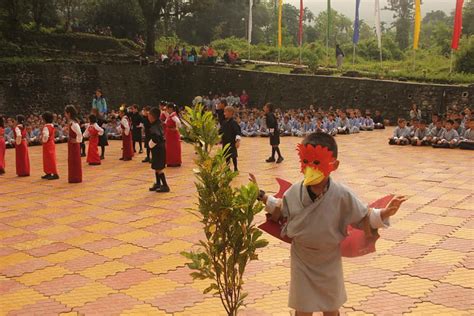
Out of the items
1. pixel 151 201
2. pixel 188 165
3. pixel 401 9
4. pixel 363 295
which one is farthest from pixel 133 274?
pixel 401 9

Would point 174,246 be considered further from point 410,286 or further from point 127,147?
point 127,147

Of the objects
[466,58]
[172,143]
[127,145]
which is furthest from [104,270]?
[466,58]

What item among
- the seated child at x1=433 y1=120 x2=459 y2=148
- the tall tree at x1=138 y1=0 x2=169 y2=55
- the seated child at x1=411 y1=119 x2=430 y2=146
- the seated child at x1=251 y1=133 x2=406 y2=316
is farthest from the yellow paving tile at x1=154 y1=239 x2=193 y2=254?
the tall tree at x1=138 y1=0 x2=169 y2=55

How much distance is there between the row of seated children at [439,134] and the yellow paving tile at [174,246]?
9.33 metres

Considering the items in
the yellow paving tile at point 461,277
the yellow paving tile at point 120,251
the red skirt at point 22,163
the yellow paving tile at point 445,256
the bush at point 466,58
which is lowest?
the yellow paving tile at point 120,251

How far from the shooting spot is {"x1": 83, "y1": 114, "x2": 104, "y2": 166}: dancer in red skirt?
37.4 feet

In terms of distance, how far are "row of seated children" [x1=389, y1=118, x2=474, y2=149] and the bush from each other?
786 centimetres

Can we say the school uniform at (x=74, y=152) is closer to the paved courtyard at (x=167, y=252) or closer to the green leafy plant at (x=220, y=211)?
the paved courtyard at (x=167, y=252)

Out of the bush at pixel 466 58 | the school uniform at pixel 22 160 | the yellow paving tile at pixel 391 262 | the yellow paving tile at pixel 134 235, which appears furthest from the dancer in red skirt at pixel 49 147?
the bush at pixel 466 58

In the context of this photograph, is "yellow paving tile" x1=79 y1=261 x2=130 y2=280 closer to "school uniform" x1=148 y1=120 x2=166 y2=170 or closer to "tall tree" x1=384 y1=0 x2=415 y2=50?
"school uniform" x1=148 y1=120 x2=166 y2=170

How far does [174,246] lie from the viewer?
5910mm

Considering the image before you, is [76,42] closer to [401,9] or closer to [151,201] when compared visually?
[151,201]

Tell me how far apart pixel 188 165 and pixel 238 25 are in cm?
3289

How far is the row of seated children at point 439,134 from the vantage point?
1295 centimetres
